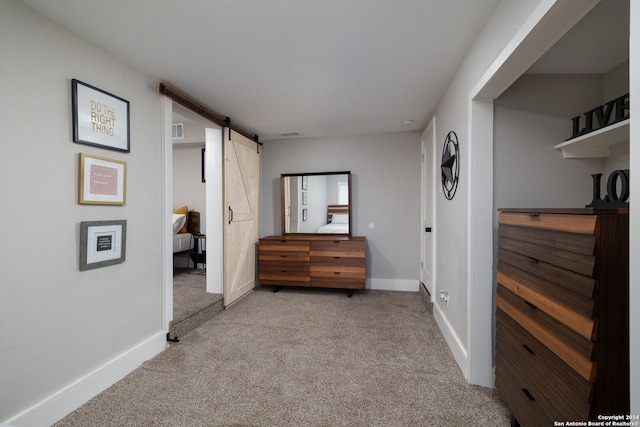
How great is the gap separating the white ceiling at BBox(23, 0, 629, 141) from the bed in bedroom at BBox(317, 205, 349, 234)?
5.30ft

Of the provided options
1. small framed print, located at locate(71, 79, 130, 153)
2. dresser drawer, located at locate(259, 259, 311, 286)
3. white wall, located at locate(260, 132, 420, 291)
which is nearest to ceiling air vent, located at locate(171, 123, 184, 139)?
white wall, located at locate(260, 132, 420, 291)

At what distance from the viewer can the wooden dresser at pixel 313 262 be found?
3533 millimetres

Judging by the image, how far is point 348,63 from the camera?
6.48 ft

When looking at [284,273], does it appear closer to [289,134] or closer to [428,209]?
[289,134]

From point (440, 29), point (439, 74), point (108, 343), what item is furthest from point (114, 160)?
point (439, 74)

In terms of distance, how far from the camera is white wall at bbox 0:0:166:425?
135cm

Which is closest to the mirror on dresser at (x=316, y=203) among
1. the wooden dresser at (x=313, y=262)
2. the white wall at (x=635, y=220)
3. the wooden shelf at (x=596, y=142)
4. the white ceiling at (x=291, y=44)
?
the wooden dresser at (x=313, y=262)

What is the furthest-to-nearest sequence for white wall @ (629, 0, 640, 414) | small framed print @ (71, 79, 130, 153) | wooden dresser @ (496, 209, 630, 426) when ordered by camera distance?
small framed print @ (71, 79, 130, 153)
wooden dresser @ (496, 209, 630, 426)
white wall @ (629, 0, 640, 414)

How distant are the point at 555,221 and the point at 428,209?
7.73 feet

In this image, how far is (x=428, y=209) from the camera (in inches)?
134

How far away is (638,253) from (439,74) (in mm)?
1933

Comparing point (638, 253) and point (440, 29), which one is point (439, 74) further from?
point (638, 253)

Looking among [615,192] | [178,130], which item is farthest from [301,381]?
[178,130]

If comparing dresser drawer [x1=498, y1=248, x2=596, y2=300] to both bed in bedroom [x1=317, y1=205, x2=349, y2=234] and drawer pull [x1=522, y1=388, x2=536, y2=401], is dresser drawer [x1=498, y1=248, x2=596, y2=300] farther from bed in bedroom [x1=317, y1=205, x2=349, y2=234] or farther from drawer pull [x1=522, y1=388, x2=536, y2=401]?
bed in bedroom [x1=317, y1=205, x2=349, y2=234]
